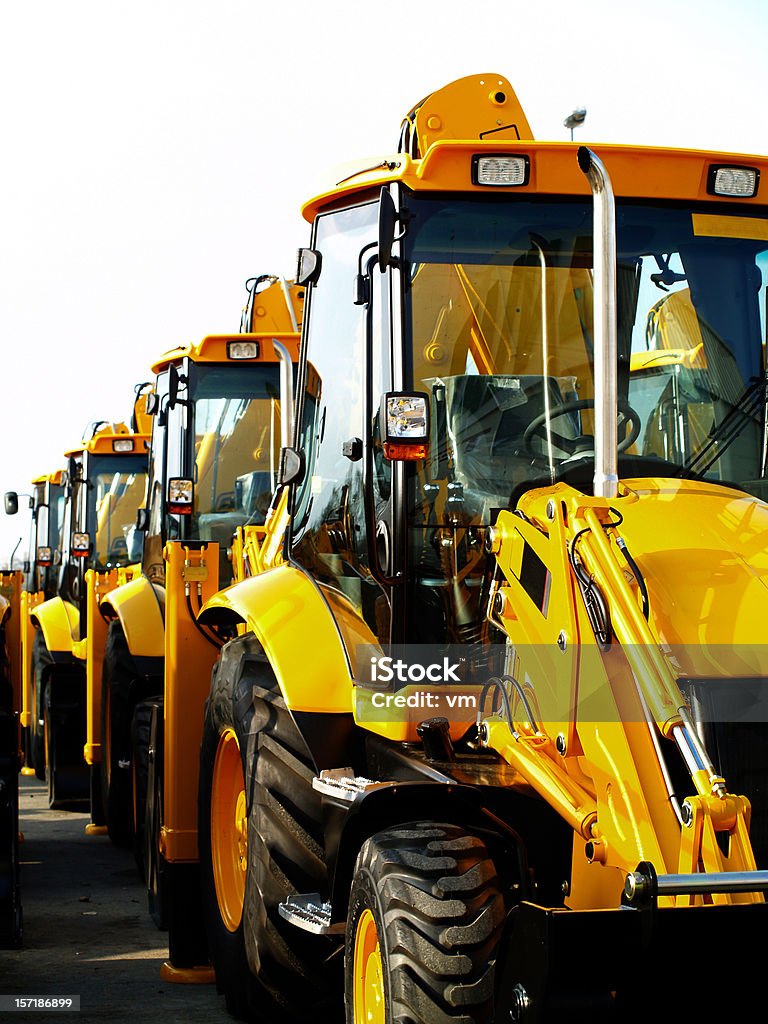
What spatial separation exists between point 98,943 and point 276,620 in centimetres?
293

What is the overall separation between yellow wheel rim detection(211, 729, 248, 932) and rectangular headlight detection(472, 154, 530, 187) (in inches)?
97.2

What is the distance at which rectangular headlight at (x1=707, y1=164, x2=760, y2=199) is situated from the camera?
4773mm

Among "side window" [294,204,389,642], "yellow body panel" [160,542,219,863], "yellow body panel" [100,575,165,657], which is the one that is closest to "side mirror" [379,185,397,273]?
"side window" [294,204,389,642]

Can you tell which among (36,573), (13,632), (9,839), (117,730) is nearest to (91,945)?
(9,839)

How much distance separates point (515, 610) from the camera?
13.9 ft

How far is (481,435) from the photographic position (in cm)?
459

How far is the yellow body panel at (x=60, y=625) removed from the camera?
41.4 ft

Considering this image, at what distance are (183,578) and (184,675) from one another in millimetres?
456

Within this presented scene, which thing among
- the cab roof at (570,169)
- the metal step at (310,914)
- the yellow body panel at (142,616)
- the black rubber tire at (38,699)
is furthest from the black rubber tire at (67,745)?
the cab roof at (570,169)

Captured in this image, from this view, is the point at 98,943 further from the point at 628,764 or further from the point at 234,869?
the point at 628,764

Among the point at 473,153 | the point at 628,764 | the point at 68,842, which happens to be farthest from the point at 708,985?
the point at 68,842

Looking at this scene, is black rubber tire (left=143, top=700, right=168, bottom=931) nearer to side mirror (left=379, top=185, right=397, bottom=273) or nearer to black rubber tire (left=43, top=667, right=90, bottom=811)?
side mirror (left=379, top=185, right=397, bottom=273)

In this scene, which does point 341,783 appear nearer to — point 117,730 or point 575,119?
point 575,119

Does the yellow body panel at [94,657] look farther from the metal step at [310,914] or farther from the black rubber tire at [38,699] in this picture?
the metal step at [310,914]
